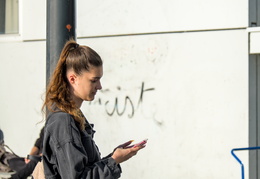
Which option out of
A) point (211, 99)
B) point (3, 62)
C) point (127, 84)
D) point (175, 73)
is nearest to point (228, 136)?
point (211, 99)

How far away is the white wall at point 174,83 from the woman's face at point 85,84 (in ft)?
10.7

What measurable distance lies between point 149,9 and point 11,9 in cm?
228

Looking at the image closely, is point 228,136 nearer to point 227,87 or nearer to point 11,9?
point 227,87

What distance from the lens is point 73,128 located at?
273 cm

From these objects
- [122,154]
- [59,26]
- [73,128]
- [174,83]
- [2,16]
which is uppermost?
[2,16]

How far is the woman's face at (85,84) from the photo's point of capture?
2.89 m

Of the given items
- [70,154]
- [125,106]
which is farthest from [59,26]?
[125,106]

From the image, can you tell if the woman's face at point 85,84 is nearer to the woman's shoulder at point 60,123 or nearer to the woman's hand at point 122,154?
the woman's shoulder at point 60,123

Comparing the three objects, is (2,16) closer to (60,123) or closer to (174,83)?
(174,83)

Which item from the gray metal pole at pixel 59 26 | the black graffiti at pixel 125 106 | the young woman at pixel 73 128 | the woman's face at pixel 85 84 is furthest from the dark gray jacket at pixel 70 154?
the black graffiti at pixel 125 106

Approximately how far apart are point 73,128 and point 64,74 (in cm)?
35

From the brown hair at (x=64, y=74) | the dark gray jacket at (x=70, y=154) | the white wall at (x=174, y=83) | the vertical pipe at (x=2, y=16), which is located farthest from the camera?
the vertical pipe at (x=2, y=16)

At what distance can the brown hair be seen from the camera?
112 inches

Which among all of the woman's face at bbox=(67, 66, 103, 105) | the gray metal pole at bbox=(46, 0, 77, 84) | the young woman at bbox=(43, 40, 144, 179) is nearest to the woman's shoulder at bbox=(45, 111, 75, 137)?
the young woman at bbox=(43, 40, 144, 179)
